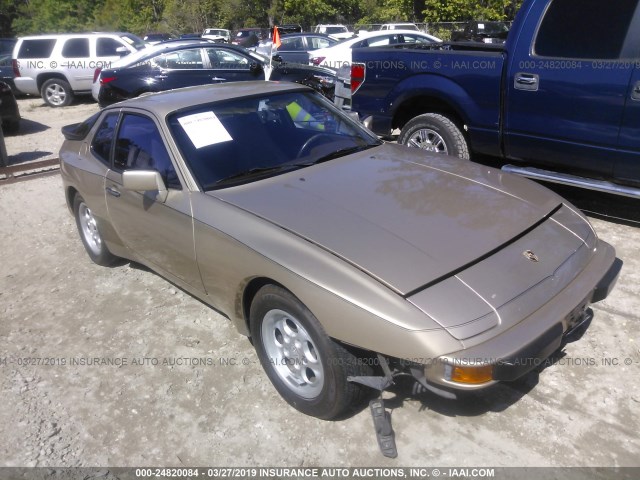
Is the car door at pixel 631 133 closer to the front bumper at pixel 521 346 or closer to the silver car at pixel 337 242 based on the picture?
the silver car at pixel 337 242

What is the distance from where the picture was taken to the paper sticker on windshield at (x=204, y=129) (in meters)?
3.33

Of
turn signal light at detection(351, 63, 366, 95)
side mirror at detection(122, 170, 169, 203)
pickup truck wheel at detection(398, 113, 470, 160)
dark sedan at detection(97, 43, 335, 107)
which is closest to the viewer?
side mirror at detection(122, 170, 169, 203)

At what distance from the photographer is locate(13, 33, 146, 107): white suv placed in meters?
14.0

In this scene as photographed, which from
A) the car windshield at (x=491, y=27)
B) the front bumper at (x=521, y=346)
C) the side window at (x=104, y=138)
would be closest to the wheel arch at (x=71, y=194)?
the side window at (x=104, y=138)

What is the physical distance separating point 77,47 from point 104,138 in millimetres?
11639

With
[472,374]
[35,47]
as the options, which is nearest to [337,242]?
[472,374]

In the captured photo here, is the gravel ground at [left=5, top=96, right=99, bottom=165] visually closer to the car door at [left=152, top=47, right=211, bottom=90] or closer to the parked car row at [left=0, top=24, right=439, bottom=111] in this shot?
the parked car row at [left=0, top=24, right=439, bottom=111]

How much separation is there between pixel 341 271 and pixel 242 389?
3.76 ft

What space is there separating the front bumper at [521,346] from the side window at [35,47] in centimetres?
1501

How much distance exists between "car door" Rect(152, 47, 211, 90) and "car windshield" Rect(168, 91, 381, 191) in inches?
295

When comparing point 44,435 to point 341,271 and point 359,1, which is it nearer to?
point 341,271

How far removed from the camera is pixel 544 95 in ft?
15.1

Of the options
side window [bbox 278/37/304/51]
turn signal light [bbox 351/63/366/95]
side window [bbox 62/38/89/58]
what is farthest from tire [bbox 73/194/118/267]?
side window [bbox 278/37/304/51]

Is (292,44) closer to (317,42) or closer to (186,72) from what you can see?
(317,42)
